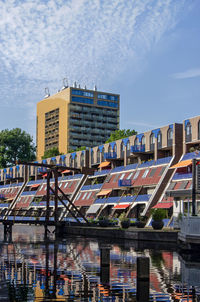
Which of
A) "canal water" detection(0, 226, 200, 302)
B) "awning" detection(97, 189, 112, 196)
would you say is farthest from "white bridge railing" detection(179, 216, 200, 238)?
"awning" detection(97, 189, 112, 196)

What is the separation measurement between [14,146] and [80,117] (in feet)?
114

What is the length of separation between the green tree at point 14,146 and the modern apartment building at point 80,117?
73.4ft

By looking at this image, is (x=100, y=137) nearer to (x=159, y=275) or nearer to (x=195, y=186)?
(x=195, y=186)

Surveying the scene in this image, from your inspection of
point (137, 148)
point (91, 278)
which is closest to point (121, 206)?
point (137, 148)

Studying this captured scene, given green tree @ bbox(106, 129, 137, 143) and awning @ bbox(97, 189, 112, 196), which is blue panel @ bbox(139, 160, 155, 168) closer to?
awning @ bbox(97, 189, 112, 196)

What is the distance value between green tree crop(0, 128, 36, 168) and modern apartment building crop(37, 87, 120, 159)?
73.4ft

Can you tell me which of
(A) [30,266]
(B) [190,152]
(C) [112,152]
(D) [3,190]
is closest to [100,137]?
(D) [3,190]

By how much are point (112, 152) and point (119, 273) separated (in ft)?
223

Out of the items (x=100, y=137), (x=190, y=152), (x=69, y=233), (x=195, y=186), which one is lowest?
(x=69, y=233)

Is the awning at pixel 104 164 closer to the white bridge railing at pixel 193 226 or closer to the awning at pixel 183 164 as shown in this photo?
the awning at pixel 183 164

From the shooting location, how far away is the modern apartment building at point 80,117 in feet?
599

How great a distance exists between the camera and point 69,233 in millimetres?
59531

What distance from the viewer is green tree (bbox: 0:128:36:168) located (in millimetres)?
156375

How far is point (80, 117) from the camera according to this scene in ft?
606
